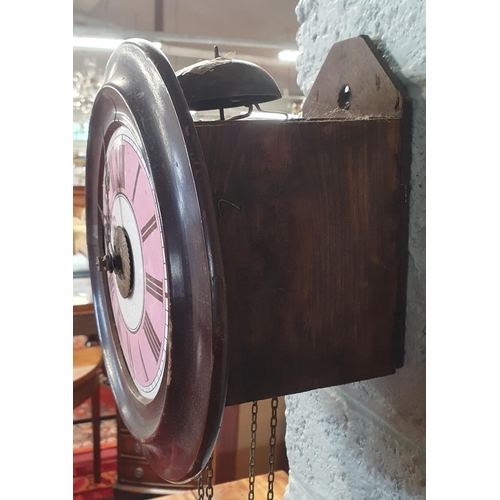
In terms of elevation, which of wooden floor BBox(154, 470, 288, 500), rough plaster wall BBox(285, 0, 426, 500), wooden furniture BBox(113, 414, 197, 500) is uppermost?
rough plaster wall BBox(285, 0, 426, 500)

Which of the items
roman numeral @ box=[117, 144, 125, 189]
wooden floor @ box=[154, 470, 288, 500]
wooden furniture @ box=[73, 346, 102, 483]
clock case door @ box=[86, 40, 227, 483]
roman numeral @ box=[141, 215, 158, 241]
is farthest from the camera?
wooden furniture @ box=[73, 346, 102, 483]

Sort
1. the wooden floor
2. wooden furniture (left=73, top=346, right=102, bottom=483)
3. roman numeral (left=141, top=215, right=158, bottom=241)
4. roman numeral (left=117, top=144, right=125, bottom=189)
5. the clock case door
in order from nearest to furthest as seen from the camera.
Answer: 1. the clock case door
2. roman numeral (left=141, top=215, right=158, bottom=241)
3. roman numeral (left=117, top=144, right=125, bottom=189)
4. the wooden floor
5. wooden furniture (left=73, top=346, right=102, bottom=483)

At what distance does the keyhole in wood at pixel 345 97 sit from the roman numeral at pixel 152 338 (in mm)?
425

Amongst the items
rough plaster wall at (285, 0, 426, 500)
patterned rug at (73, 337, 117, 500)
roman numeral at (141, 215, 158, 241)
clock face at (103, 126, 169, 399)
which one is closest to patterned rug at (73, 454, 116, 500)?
patterned rug at (73, 337, 117, 500)

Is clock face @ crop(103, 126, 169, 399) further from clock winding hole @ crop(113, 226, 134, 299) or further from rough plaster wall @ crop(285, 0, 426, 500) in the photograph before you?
rough plaster wall @ crop(285, 0, 426, 500)

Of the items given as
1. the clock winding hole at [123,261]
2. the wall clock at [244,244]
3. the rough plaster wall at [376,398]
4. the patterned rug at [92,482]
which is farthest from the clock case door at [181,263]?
the patterned rug at [92,482]

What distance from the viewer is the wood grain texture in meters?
0.63

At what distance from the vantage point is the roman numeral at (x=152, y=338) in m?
0.68

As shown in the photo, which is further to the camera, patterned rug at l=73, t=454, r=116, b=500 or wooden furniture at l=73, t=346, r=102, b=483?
patterned rug at l=73, t=454, r=116, b=500

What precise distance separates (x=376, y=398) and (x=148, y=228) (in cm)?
45

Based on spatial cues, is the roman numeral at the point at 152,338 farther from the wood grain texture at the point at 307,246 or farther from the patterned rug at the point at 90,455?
the patterned rug at the point at 90,455
